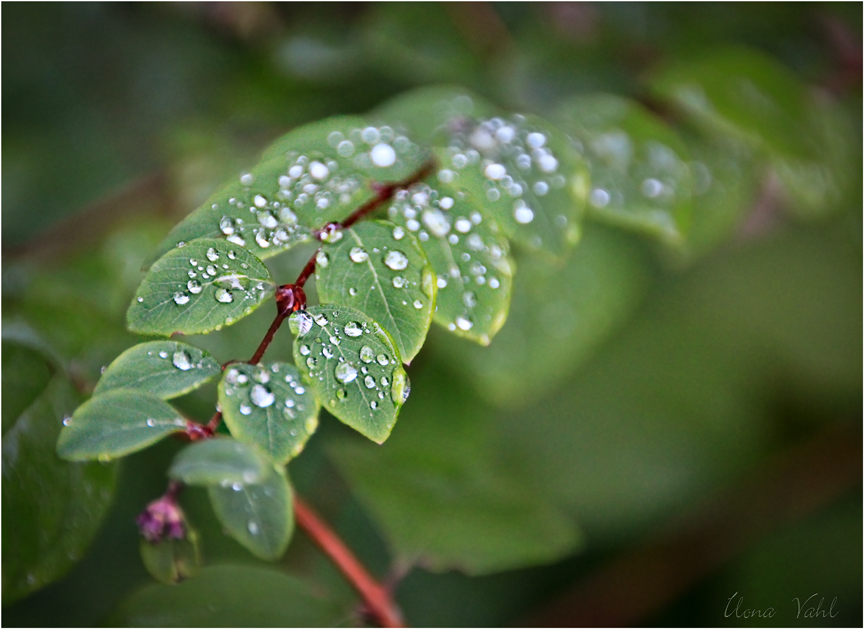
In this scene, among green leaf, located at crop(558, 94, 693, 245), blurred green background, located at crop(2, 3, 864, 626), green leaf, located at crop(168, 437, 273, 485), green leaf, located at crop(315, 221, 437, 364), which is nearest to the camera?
green leaf, located at crop(168, 437, 273, 485)

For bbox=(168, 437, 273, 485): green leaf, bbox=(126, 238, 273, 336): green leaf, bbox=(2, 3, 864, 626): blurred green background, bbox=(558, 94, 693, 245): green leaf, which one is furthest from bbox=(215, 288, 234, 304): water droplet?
bbox=(558, 94, 693, 245): green leaf

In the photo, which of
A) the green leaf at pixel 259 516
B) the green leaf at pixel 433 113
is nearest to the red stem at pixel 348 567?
the green leaf at pixel 259 516

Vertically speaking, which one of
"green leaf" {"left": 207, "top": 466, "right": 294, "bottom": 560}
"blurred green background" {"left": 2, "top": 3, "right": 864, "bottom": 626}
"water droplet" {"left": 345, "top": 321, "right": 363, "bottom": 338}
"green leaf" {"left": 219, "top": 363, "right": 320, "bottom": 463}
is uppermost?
"water droplet" {"left": 345, "top": 321, "right": 363, "bottom": 338}

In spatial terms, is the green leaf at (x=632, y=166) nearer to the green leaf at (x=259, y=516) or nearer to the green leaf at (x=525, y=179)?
the green leaf at (x=525, y=179)

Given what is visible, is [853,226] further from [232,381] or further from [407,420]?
[232,381]

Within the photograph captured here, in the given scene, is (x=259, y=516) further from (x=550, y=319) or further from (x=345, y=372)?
(x=550, y=319)

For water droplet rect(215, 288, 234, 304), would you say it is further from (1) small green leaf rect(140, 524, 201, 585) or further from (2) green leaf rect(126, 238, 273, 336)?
(1) small green leaf rect(140, 524, 201, 585)
